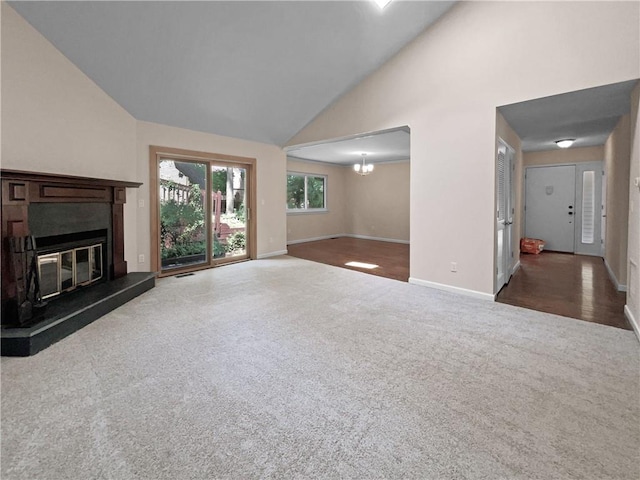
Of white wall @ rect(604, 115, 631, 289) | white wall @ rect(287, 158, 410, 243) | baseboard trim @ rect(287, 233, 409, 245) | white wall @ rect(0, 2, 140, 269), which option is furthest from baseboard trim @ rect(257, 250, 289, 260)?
white wall @ rect(604, 115, 631, 289)

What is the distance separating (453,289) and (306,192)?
20.5 ft

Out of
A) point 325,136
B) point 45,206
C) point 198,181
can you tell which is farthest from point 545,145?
point 45,206

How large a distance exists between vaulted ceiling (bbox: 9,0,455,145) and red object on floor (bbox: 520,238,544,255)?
207 inches

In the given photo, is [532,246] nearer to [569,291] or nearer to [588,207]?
[588,207]

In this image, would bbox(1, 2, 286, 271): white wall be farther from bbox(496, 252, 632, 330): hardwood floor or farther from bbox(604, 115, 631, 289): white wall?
bbox(604, 115, 631, 289): white wall

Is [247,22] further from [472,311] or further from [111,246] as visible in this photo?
[472,311]

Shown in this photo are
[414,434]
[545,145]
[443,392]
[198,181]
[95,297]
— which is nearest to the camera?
[414,434]

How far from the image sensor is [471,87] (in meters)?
3.81

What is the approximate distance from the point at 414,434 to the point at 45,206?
3.71 meters

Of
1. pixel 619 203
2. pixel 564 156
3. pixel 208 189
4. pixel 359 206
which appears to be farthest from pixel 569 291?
pixel 359 206

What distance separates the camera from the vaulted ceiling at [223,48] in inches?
124

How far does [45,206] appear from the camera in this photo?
3.09 metres

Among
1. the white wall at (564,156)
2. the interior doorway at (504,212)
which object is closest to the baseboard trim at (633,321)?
the interior doorway at (504,212)

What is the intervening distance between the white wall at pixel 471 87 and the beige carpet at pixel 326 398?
1.22 meters
